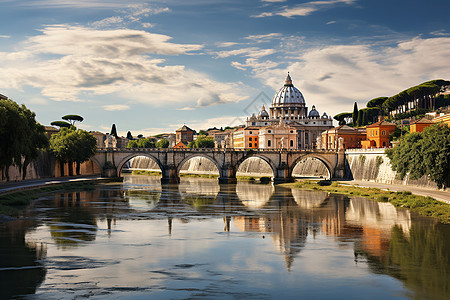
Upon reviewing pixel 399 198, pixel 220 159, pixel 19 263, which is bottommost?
pixel 19 263

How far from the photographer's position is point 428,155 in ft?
165

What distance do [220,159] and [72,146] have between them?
84.1 feet

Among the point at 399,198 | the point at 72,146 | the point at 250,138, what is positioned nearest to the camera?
the point at 399,198

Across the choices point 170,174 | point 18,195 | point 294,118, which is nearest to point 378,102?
point 294,118

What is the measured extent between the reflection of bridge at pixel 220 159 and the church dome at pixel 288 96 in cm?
9324

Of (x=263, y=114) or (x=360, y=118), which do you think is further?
(x=263, y=114)

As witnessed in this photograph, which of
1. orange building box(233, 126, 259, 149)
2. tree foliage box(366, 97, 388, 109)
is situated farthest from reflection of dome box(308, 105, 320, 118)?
tree foliage box(366, 97, 388, 109)

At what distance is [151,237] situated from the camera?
31141 mm

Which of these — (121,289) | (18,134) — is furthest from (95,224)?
(121,289)

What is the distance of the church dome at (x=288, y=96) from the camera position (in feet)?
595

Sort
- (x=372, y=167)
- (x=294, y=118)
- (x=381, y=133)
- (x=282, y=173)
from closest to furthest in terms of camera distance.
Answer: (x=372, y=167), (x=282, y=173), (x=381, y=133), (x=294, y=118)

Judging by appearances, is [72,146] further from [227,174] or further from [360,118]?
[360,118]

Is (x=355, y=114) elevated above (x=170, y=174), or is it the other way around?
(x=355, y=114)

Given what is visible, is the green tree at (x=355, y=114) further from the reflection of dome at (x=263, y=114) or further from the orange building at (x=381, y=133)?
the reflection of dome at (x=263, y=114)
